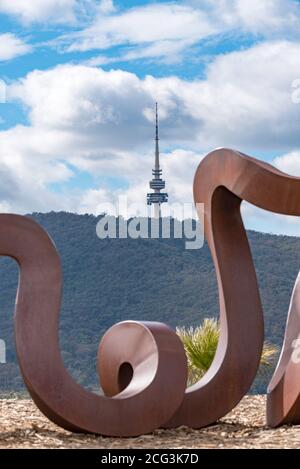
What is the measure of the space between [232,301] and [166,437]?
1905mm

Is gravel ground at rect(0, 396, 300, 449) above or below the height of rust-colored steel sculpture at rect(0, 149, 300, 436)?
below

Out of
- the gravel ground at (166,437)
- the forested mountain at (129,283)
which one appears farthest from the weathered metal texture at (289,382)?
the forested mountain at (129,283)

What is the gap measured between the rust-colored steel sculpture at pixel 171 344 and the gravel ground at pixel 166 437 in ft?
0.56

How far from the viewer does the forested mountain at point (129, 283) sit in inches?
1409

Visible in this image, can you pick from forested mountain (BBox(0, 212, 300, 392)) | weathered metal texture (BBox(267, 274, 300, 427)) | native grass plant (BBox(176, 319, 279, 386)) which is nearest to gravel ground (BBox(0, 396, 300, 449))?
weathered metal texture (BBox(267, 274, 300, 427))

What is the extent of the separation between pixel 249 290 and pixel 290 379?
4.35ft

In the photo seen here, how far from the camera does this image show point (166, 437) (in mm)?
11156

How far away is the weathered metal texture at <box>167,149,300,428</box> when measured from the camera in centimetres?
1149

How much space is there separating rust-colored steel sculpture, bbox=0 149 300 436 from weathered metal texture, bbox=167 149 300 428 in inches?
0.5

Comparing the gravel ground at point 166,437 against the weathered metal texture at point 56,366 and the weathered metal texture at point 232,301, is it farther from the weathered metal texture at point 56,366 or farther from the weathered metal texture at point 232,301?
the weathered metal texture at point 232,301

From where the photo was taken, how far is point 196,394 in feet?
38.8

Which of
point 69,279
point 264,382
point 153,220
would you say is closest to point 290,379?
point 264,382

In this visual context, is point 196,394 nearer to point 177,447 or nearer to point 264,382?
point 177,447

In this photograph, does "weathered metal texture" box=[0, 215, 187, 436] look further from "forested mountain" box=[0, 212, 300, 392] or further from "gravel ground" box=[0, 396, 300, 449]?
"forested mountain" box=[0, 212, 300, 392]
